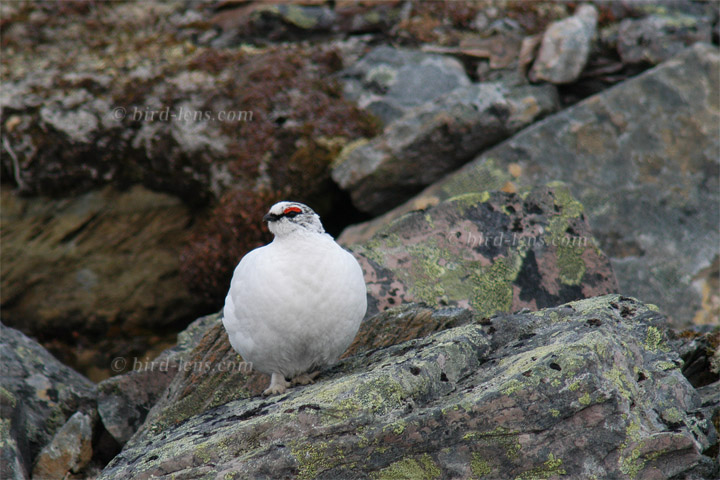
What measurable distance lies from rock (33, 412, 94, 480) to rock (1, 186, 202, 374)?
4533mm

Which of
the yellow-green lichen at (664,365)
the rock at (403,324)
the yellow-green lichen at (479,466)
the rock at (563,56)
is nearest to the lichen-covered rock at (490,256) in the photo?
the rock at (403,324)

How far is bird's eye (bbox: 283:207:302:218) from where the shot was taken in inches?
211

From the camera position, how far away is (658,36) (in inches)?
428

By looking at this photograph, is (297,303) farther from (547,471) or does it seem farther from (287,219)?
(547,471)

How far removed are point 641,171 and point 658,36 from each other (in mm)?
2621

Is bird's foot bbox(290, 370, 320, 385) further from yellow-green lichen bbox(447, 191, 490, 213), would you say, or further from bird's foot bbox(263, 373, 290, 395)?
yellow-green lichen bbox(447, 191, 490, 213)

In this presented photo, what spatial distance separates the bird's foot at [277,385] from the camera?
5500mm

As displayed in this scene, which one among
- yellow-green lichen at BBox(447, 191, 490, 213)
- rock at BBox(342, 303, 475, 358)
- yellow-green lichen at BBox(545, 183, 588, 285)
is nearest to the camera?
rock at BBox(342, 303, 475, 358)

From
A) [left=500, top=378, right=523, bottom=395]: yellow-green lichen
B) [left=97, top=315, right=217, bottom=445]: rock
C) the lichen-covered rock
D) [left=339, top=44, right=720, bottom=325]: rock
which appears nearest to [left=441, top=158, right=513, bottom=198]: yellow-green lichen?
[left=339, top=44, right=720, bottom=325]: rock

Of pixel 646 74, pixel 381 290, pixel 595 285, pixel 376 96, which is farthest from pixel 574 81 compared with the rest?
pixel 381 290

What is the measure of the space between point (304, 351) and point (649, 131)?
22.0ft

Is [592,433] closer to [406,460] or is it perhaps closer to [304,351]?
[406,460]

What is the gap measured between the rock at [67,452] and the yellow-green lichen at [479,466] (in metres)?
3.90

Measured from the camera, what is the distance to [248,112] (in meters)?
11.3
